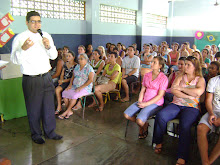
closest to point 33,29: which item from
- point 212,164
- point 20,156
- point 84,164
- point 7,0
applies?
point 20,156

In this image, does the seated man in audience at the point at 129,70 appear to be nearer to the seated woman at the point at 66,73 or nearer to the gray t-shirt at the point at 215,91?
the seated woman at the point at 66,73

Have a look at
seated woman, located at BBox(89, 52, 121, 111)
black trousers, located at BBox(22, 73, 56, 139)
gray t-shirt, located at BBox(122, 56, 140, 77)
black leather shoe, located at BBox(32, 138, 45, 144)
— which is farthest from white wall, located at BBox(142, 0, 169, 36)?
black leather shoe, located at BBox(32, 138, 45, 144)

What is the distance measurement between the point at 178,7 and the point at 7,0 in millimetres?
10256

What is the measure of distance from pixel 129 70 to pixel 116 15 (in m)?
4.99

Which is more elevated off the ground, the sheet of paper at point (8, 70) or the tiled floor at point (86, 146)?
the sheet of paper at point (8, 70)

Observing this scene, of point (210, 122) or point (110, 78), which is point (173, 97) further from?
point (110, 78)

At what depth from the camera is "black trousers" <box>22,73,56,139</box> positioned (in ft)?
9.19

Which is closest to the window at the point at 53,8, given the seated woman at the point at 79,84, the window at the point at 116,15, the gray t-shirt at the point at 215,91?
the window at the point at 116,15

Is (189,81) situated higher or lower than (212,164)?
higher

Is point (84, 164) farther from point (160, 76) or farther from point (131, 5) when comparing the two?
point (131, 5)

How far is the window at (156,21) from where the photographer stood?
11.6 metres

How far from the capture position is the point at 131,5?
395 inches

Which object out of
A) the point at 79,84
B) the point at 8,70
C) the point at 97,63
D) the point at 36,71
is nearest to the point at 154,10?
the point at 97,63

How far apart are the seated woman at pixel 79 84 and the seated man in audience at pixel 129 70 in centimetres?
123
